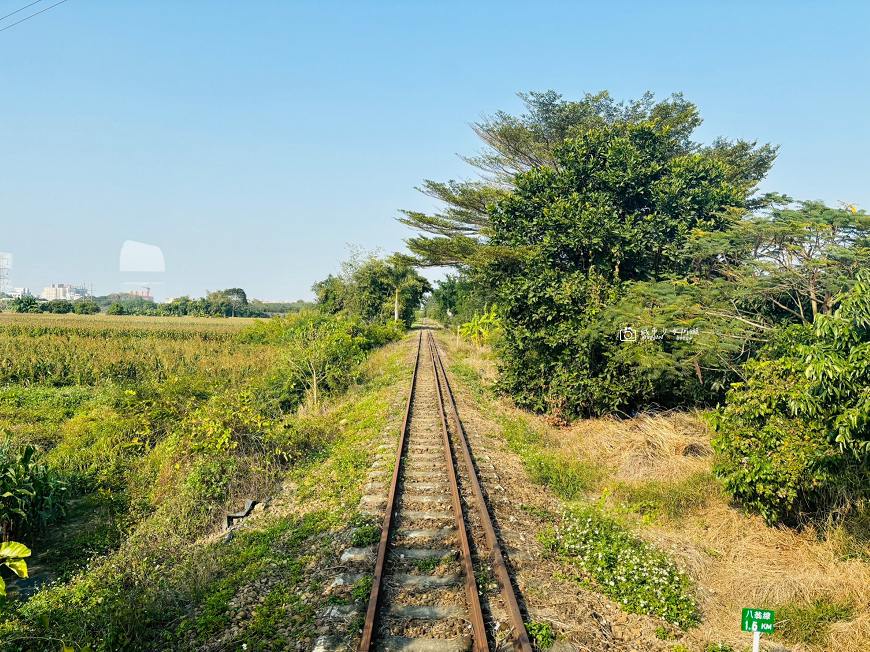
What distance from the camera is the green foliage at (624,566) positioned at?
477 cm

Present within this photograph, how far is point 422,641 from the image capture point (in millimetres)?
4164

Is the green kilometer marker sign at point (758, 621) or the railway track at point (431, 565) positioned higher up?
the green kilometer marker sign at point (758, 621)

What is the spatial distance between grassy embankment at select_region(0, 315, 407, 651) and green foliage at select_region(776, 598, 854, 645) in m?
4.12

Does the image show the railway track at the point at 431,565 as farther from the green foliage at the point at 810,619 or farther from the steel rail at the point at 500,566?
the green foliage at the point at 810,619

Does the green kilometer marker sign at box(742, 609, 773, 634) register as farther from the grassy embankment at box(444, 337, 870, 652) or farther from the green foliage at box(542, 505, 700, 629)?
the green foliage at box(542, 505, 700, 629)

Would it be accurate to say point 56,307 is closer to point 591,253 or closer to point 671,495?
point 591,253

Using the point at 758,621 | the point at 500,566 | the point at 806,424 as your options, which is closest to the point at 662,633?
the point at 758,621

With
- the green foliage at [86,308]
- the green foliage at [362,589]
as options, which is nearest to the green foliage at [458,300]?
the green foliage at [362,589]

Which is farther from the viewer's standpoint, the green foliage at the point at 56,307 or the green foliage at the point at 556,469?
the green foliage at the point at 56,307

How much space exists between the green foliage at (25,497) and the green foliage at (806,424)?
9647 millimetres

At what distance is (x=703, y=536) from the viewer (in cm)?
621

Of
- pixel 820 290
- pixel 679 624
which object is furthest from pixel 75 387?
pixel 820 290

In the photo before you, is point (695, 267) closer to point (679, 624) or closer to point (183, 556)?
point (679, 624)

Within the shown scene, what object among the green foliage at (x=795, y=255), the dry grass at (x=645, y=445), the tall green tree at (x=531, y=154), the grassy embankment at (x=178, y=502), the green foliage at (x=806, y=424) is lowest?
the grassy embankment at (x=178, y=502)
